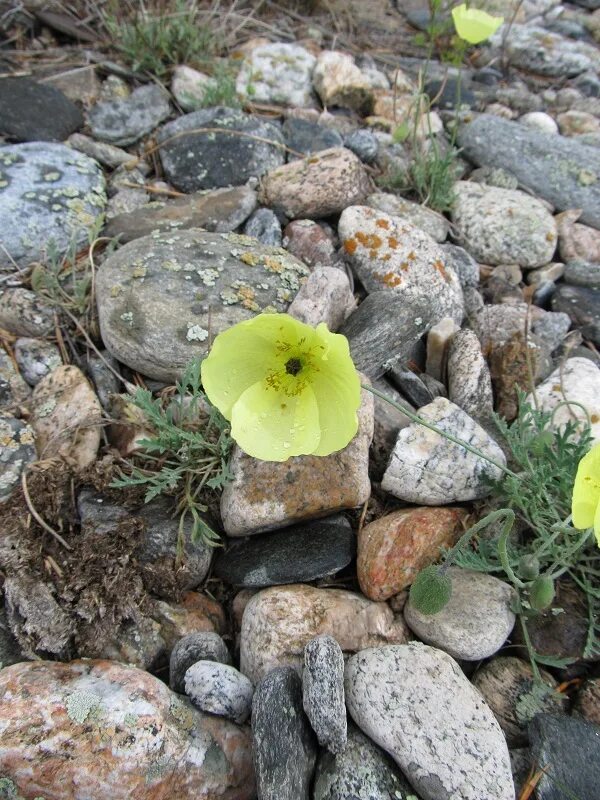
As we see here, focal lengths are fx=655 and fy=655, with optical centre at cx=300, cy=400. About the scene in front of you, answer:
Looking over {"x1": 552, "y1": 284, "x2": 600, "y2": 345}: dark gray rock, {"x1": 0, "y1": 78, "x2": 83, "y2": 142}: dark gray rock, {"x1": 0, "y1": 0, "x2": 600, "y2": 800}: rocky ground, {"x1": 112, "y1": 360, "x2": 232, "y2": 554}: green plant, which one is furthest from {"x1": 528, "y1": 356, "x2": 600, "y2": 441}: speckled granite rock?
{"x1": 0, "y1": 78, "x2": 83, "y2": 142}: dark gray rock

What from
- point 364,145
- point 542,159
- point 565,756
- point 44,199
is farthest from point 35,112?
point 565,756

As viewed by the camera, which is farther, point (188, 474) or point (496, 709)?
point (188, 474)

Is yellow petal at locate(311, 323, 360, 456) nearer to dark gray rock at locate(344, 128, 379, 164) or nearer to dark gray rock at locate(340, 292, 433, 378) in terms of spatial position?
dark gray rock at locate(340, 292, 433, 378)

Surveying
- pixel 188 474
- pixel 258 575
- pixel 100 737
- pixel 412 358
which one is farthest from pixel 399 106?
pixel 100 737

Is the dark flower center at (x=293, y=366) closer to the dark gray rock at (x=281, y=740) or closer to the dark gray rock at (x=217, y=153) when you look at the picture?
the dark gray rock at (x=281, y=740)

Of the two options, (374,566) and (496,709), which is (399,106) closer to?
(374,566)

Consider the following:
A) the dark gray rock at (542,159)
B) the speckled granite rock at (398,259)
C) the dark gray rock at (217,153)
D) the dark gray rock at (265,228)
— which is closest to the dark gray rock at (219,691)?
the speckled granite rock at (398,259)
